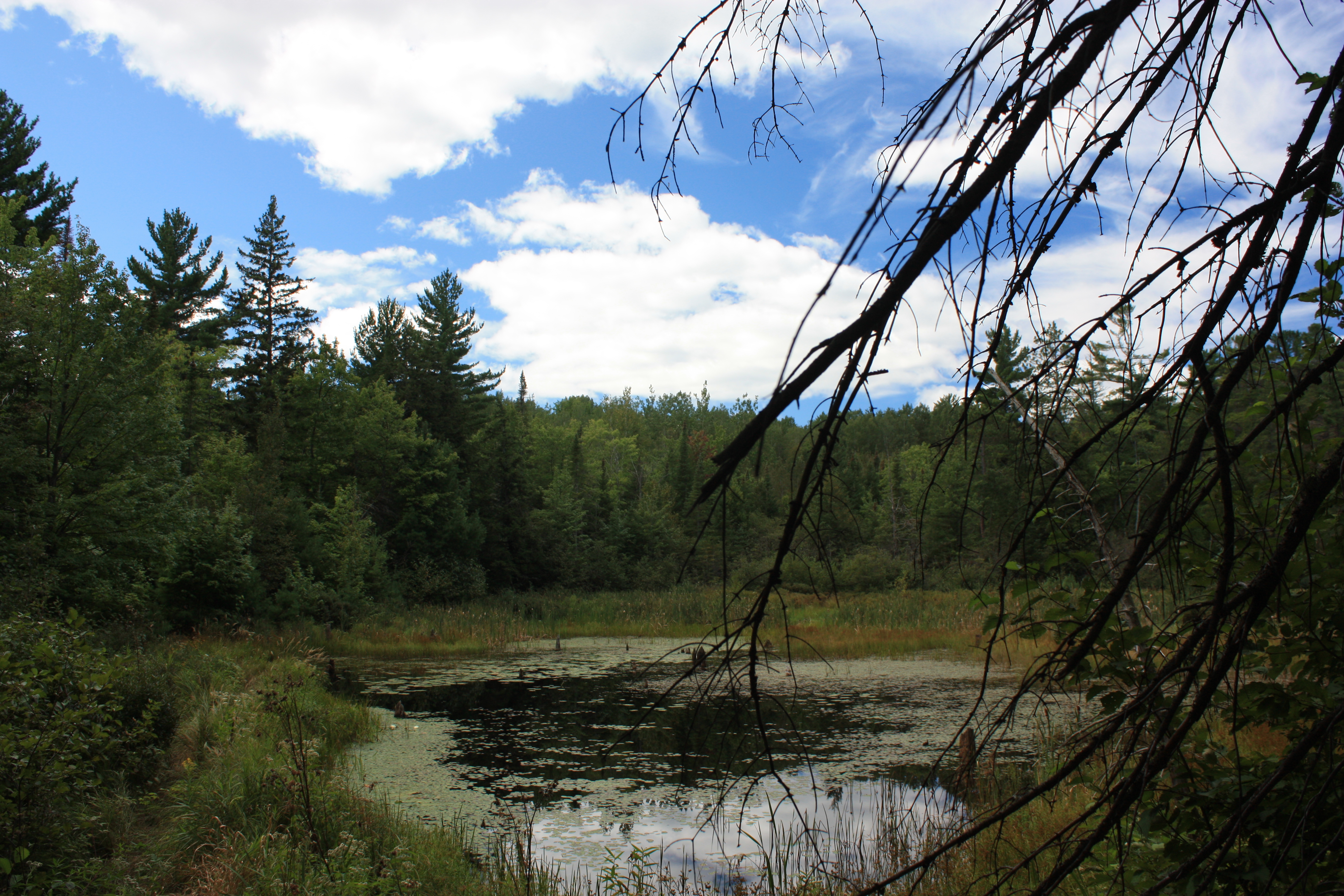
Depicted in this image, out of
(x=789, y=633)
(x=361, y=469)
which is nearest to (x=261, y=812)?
(x=789, y=633)

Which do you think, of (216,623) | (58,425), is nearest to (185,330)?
(216,623)

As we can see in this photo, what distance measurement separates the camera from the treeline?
1526mm

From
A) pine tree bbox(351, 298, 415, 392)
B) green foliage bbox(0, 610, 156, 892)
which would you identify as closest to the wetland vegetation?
green foliage bbox(0, 610, 156, 892)

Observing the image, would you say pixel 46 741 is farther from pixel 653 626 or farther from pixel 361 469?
pixel 361 469

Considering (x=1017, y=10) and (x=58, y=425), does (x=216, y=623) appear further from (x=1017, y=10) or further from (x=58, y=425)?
(x=1017, y=10)

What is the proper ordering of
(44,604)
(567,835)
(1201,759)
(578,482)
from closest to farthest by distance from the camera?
(1201,759)
(567,835)
(44,604)
(578,482)

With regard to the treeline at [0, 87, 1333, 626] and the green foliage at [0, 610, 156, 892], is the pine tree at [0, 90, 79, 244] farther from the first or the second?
the green foliage at [0, 610, 156, 892]

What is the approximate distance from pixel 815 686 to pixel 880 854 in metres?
7.50

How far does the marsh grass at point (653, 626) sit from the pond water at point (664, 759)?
8.88 feet

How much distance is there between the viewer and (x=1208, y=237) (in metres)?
1.17

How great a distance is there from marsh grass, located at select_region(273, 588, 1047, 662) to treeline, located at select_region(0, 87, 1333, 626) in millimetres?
1596

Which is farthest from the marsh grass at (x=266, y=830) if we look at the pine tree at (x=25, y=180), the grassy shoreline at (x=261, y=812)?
the pine tree at (x=25, y=180)

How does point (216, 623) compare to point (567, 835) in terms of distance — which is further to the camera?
point (216, 623)

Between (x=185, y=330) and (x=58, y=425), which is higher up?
(x=185, y=330)
